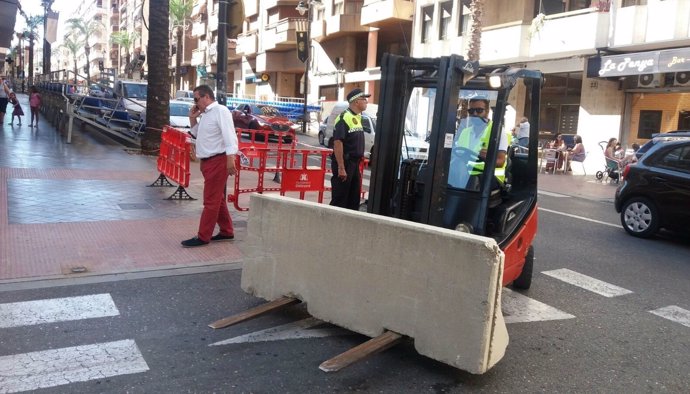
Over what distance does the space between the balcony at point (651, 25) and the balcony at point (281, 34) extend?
915 inches

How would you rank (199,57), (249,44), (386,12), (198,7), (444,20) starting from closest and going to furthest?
(444,20), (386,12), (249,44), (199,57), (198,7)

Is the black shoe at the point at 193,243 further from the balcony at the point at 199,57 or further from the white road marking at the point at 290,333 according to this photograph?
the balcony at the point at 199,57

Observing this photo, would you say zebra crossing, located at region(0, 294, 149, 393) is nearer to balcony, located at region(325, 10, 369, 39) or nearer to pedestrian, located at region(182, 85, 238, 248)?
pedestrian, located at region(182, 85, 238, 248)

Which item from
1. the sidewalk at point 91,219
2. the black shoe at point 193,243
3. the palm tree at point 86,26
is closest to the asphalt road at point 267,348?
the sidewalk at point 91,219

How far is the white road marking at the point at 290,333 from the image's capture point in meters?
4.35

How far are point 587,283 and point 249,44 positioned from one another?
4511 centimetres

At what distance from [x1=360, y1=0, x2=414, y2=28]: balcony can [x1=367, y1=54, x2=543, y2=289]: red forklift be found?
25863 millimetres

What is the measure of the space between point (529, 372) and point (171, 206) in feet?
21.5

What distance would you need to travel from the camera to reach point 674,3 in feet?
55.6

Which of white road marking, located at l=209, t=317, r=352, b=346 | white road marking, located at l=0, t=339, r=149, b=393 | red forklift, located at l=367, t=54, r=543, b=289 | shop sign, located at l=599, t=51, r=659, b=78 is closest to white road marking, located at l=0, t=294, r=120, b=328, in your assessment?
white road marking, located at l=0, t=339, r=149, b=393

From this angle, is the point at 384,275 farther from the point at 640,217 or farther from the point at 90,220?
the point at 640,217

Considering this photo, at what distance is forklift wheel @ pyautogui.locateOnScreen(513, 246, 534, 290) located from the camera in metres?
5.79

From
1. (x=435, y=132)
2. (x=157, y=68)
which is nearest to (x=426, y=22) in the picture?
(x=157, y=68)

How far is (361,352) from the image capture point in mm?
3824
